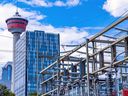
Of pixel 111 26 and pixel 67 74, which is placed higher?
pixel 111 26

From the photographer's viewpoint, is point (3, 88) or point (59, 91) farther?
point (3, 88)

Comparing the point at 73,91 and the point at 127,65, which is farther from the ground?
the point at 127,65

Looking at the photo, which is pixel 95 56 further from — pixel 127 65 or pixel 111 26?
pixel 111 26

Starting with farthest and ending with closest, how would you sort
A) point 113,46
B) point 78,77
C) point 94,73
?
1. point 78,77
2. point 94,73
3. point 113,46

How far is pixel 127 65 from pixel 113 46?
10.9 ft

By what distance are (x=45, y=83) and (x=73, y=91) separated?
830 centimetres

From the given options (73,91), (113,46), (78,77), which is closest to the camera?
(113,46)

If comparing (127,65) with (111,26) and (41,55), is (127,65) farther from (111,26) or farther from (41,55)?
(41,55)

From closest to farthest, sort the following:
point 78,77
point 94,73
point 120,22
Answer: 1. point 120,22
2. point 94,73
3. point 78,77

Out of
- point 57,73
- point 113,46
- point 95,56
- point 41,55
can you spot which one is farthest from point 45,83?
point 113,46

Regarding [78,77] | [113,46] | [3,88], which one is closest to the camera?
[113,46]

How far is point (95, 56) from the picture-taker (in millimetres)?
27625

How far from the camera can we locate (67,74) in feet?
107

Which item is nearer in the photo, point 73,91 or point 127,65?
point 127,65
